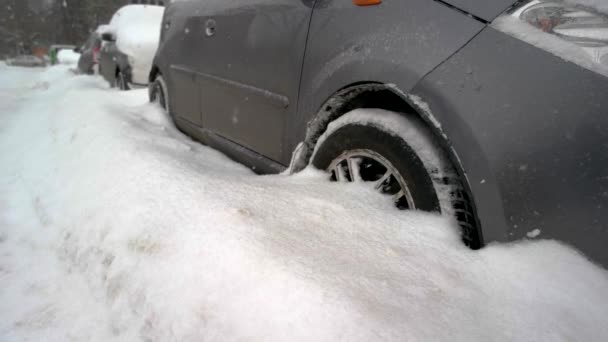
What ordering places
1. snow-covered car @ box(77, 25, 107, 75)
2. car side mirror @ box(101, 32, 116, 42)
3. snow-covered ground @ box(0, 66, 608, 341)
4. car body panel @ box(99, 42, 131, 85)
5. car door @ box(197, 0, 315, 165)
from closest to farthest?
snow-covered ground @ box(0, 66, 608, 341)
car door @ box(197, 0, 315, 165)
car body panel @ box(99, 42, 131, 85)
car side mirror @ box(101, 32, 116, 42)
snow-covered car @ box(77, 25, 107, 75)

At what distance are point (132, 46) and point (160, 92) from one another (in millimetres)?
2774

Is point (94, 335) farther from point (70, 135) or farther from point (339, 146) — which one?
point (70, 135)

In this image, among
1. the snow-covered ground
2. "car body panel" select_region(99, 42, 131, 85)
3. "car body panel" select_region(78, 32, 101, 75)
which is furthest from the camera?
"car body panel" select_region(78, 32, 101, 75)

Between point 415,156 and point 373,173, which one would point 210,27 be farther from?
point 415,156

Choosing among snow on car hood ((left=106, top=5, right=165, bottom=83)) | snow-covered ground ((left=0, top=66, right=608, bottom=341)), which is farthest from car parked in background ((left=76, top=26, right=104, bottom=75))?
snow-covered ground ((left=0, top=66, right=608, bottom=341))

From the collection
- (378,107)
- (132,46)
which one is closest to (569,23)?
(378,107)

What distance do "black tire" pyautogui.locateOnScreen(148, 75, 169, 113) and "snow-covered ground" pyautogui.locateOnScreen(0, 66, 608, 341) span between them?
159cm

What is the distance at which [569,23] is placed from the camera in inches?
41.9

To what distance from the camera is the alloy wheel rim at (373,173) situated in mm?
1426

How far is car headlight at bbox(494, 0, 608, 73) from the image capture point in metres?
1.01

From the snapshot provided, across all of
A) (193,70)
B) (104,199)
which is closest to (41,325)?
(104,199)

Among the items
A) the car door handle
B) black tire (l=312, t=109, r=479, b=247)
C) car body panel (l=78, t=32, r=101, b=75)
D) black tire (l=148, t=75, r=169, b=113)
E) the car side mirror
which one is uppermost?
the car door handle

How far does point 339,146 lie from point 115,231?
3.47ft

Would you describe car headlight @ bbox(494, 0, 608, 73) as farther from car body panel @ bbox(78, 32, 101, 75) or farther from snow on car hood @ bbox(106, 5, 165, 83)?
car body panel @ bbox(78, 32, 101, 75)
